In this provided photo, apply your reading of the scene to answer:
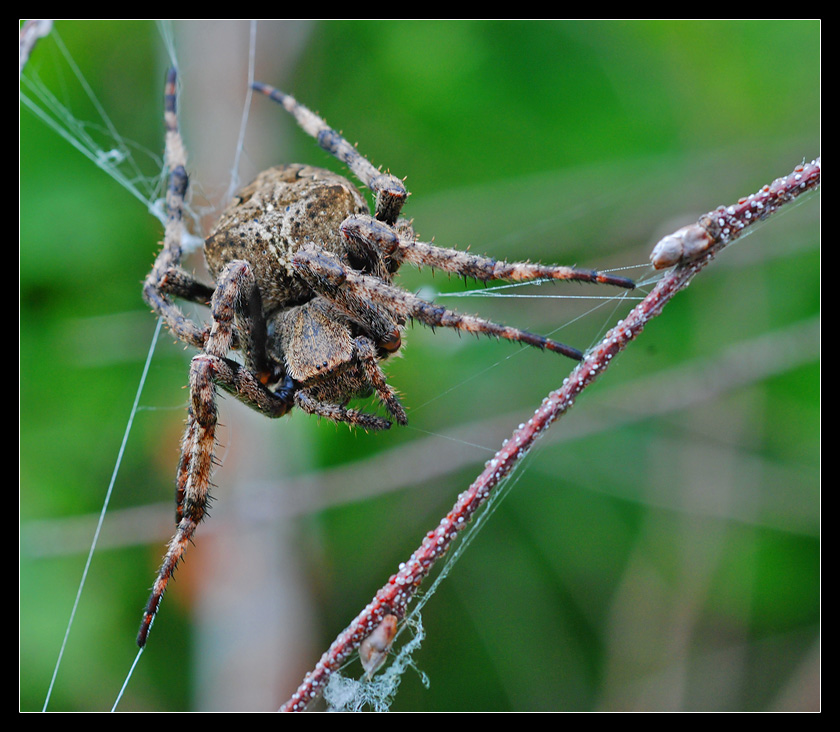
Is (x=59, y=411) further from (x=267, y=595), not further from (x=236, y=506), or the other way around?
(x=267, y=595)

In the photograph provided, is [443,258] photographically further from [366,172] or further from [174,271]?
[174,271]

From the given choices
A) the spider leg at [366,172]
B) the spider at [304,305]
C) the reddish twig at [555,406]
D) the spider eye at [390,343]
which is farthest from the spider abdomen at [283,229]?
the reddish twig at [555,406]

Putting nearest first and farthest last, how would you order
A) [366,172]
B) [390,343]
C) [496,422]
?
[390,343]
[366,172]
[496,422]

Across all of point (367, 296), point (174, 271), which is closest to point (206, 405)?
point (367, 296)

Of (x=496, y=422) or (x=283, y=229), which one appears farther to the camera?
(x=496, y=422)

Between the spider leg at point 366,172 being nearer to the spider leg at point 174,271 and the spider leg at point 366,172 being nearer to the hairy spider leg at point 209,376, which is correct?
the hairy spider leg at point 209,376

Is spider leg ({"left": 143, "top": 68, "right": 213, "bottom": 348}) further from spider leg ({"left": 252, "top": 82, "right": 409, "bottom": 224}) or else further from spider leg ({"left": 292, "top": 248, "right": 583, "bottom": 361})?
spider leg ({"left": 252, "top": 82, "right": 409, "bottom": 224})
